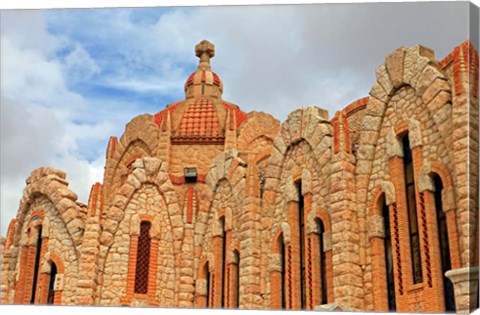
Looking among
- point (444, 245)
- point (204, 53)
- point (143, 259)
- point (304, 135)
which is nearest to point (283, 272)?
point (304, 135)

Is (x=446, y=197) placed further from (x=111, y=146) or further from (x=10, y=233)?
(x=111, y=146)

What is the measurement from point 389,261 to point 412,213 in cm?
98

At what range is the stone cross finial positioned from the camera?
25109mm

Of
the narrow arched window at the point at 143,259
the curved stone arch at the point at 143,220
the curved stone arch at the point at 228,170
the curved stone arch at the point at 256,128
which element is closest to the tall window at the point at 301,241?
the curved stone arch at the point at 228,170

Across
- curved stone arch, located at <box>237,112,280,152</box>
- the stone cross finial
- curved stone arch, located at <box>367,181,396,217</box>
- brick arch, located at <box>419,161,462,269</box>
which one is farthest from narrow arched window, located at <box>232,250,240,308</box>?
the stone cross finial

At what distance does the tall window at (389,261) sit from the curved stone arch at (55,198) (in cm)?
777

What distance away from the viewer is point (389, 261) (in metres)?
12.4

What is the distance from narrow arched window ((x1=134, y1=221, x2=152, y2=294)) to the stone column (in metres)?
8.14

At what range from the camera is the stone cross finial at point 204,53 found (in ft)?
82.4

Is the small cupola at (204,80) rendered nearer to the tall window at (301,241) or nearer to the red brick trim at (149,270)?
the red brick trim at (149,270)

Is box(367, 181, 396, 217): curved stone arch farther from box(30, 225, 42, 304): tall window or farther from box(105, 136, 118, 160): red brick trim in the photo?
box(105, 136, 118, 160): red brick trim

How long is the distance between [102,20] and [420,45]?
6572mm

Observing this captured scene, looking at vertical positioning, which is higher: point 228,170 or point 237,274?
point 228,170

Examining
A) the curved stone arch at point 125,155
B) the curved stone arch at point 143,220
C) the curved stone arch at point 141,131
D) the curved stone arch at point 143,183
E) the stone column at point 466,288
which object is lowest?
the stone column at point 466,288
